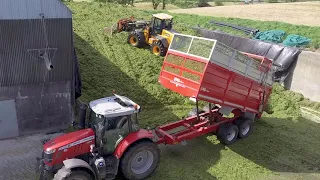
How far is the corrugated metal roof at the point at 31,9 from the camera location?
939cm

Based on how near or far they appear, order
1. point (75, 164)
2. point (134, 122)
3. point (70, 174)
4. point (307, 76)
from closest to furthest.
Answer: point (70, 174)
point (75, 164)
point (134, 122)
point (307, 76)

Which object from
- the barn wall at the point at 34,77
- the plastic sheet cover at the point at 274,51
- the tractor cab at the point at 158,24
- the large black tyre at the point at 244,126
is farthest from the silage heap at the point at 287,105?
the barn wall at the point at 34,77

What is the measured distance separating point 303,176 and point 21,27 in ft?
31.5

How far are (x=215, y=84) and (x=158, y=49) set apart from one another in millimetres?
8572

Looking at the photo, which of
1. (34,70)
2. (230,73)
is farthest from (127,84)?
(230,73)

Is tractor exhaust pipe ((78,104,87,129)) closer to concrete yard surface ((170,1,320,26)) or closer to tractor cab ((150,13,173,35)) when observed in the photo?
tractor cab ((150,13,173,35))

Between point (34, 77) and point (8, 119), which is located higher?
point (34, 77)

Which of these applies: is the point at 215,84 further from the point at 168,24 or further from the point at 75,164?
the point at 168,24

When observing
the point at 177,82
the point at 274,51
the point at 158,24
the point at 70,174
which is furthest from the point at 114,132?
the point at 274,51

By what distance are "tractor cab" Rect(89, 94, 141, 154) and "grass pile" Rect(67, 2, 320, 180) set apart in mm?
1789

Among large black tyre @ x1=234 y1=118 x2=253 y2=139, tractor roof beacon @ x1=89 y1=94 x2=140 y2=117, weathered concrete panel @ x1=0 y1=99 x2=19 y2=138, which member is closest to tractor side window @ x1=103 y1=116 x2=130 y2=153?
tractor roof beacon @ x1=89 y1=94 x2=140 y2=117

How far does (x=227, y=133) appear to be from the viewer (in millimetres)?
10969

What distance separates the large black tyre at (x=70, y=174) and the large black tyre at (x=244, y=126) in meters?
5.90

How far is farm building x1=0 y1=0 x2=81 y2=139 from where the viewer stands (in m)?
9.71
